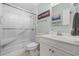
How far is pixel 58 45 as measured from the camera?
126cm

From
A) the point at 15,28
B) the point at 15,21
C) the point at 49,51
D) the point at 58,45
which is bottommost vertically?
the point at 49,51

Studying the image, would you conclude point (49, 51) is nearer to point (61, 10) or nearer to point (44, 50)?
point (44, 50)

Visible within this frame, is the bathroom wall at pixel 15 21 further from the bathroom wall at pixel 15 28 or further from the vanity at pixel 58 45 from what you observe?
the vanity at pixel 58 45

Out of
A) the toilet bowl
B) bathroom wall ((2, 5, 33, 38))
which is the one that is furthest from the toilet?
bathroom wall ((2, 5, 33, 38))

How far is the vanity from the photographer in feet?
3.65

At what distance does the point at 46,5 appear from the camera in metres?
1.49

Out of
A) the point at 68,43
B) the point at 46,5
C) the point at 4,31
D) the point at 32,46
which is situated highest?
the point at 46,5

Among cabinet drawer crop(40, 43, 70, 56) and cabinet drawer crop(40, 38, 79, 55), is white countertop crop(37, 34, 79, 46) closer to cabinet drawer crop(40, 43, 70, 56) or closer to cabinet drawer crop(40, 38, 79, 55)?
cabinet drawer crop(40, 38, 79, 55)

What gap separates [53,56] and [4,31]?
83 centimetres

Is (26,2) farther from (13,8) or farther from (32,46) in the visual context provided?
(32,46)

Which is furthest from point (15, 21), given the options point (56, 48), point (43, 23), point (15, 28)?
point (56, 48)

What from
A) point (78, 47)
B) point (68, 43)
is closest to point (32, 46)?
point (68, 43)

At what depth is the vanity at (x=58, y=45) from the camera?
1.11m

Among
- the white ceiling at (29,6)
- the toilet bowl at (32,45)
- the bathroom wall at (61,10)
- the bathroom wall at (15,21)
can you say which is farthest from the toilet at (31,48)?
the white ceiling at (29,6)
